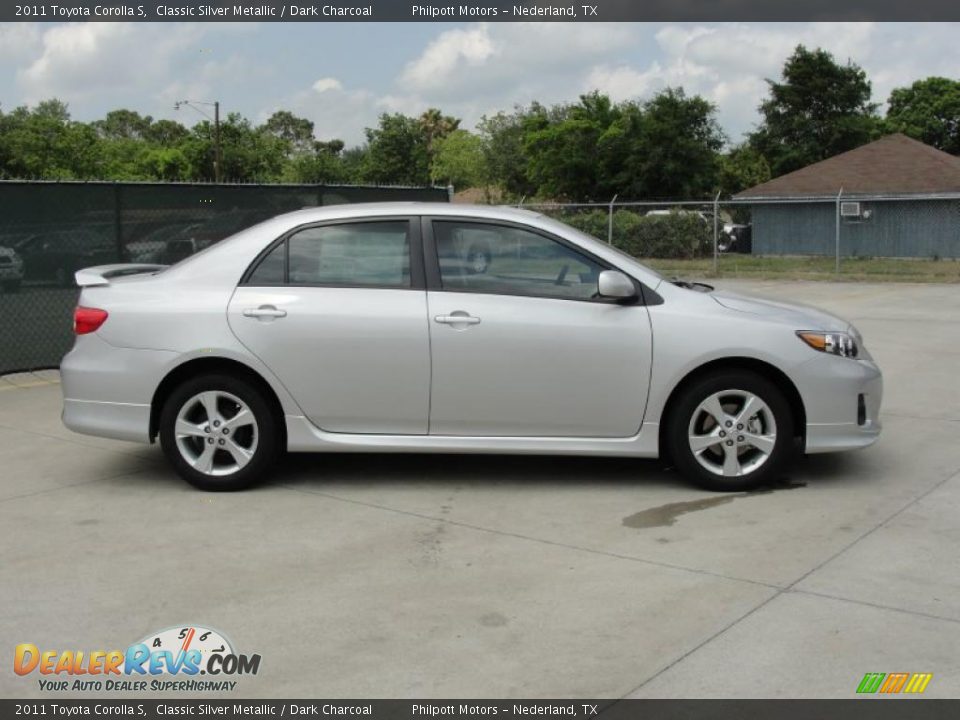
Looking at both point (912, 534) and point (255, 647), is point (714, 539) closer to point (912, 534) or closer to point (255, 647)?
point (912, 534)

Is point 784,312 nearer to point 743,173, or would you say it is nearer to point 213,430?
point 213,430

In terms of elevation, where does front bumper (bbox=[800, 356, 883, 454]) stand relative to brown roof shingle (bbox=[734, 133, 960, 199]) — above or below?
below

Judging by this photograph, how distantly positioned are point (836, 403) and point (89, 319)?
433 cm

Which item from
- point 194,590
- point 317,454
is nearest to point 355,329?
point 317,454

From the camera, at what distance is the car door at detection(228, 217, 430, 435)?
6.13 metres

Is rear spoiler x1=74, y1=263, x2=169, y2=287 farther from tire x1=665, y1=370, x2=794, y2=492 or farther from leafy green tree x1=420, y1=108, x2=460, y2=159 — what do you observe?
leafy green tree x1=420, y1=108, x2=460, y2=159

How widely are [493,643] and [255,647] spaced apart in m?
0.90

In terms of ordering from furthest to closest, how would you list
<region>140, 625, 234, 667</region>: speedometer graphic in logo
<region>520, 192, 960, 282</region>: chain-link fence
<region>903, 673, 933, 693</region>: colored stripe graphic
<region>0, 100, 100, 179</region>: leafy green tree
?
1. <region>0, 100, 100, 179</region>: leafy green tree
2. <region>520, 192, 960, 282</region>: chain-link fence
3. <region>140, 625, 234, 667</region>: speedometer graphic in logo
4. <region>903, 673, 933, 693</region>: colored stripe graphic

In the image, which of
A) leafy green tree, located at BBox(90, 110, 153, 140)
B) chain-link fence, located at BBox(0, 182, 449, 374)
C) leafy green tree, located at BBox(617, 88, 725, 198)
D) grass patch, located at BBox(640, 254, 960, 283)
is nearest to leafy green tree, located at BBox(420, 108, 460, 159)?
leafy green tree, located at BBox(90, 110, 153, 140)

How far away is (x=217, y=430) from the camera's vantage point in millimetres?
6211

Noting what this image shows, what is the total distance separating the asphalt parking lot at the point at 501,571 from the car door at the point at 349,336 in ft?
1.68

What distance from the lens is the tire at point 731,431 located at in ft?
20.0

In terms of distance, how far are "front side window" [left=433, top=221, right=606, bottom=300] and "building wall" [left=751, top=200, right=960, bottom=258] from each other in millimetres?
29098

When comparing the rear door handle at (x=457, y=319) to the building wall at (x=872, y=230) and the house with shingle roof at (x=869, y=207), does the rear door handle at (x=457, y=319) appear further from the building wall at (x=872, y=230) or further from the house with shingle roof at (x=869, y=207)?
the building wall at (x=872, y=230)
